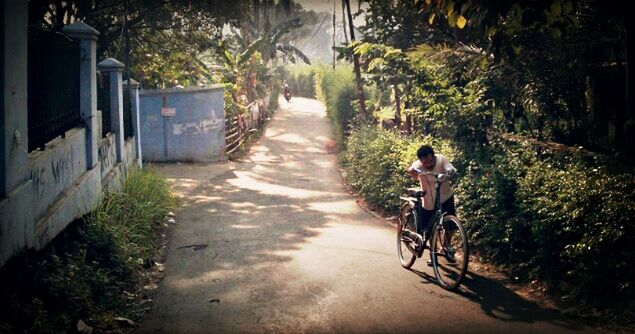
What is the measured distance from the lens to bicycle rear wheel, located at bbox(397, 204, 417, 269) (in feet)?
23.3

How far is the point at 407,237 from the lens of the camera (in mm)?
7223

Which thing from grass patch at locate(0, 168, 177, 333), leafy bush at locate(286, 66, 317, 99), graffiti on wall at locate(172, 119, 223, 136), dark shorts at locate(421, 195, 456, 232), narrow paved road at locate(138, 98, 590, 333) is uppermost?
leafy bush at locate(286, 66, 317, 99)

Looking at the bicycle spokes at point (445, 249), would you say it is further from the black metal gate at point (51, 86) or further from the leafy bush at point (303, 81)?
the leafy bush at point (303, 81)

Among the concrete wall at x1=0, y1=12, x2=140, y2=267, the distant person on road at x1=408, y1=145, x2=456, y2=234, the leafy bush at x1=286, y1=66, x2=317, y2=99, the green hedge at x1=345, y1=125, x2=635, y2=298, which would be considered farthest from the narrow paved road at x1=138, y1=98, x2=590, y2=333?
the leafy bush at x1=286, y1=66, x2=317, y2=99

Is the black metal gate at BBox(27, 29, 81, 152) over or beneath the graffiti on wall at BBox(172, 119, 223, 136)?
over

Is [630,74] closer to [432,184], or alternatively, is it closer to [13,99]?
[432,184]

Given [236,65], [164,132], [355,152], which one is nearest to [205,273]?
[355,152]

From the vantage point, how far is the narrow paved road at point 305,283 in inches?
203

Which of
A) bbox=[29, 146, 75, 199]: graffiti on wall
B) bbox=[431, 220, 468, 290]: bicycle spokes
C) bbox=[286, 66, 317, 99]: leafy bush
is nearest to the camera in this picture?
bbox=[29, 146, 75, 199]: graffiti on wall

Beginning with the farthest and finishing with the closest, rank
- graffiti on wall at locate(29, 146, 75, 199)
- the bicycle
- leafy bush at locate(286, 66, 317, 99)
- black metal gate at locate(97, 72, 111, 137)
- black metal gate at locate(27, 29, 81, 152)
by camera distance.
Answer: leafy bush at locate(286, 66, 317, 99) → black metal gate at locate(97, 72, 111, 137) → the bicycle → black metal gate at locate(27, 29, 81, 152) → graffiti on wall at locate(29, 146, 75, 199)

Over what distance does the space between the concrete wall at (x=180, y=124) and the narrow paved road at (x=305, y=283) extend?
5.90 meters

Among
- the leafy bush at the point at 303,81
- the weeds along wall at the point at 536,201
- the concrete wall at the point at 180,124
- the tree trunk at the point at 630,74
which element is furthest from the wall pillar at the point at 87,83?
the leafy bush at the point at 303,81

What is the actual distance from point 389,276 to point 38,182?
A: 4.07 meters

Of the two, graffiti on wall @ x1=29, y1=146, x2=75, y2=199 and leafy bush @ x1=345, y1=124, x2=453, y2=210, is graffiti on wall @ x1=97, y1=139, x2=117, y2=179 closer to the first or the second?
graffiti on wall @ x1=29, y1=146, x2=75, y2=199
